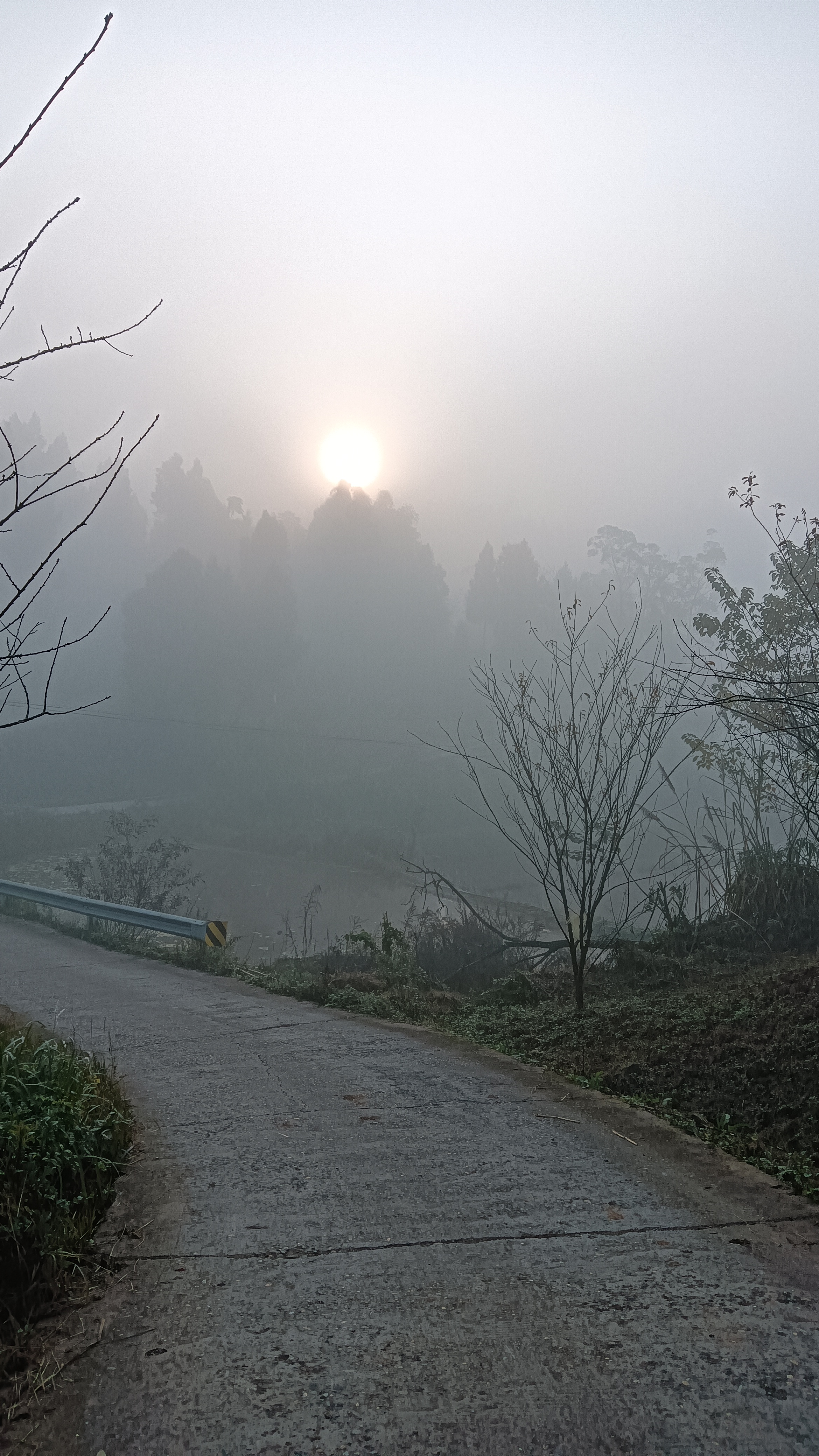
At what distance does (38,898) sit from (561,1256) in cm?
1470

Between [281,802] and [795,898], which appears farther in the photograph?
[281,802]

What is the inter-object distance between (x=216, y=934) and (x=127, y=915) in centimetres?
247

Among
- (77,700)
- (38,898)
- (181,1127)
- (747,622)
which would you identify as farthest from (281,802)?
(181,1127)

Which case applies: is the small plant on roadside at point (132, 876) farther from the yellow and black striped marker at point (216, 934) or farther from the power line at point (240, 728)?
the power line at point (240, 728)

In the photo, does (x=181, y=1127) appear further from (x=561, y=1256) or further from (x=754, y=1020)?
(x=754, y=1020)

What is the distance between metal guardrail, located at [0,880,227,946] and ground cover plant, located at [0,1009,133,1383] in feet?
23.6

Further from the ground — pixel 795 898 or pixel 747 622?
pixel 747 622

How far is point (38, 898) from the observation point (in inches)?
639

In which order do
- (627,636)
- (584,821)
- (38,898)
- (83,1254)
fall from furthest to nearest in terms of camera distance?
(38,898) → (627,636) → (584,821) → (83,1254)

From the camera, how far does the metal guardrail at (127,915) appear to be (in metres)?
12.6

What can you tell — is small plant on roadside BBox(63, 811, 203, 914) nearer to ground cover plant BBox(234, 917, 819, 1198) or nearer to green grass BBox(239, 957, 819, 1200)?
ground cover plant BBox(234, 917, 819, 1198)

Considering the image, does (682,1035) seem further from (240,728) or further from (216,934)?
(240,728)

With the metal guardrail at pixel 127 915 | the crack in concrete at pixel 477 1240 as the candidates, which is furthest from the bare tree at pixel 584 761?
the metal guardrail at pixel 127 915

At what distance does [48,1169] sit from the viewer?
12.4 ft
